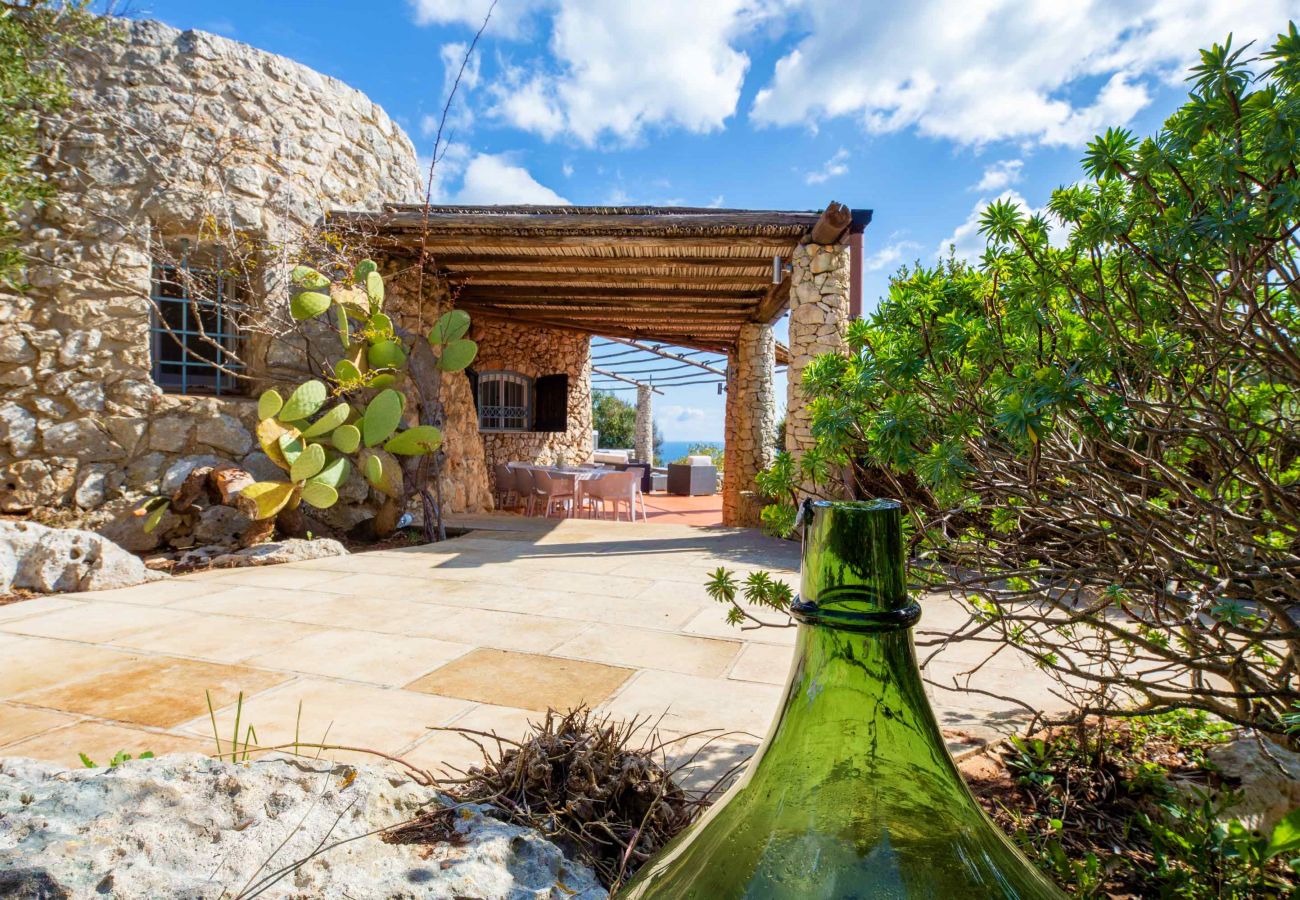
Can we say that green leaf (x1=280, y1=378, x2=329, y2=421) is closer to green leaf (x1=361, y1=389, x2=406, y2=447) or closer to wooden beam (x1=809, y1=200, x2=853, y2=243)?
green leaf (x1=361, y1=389, x2=406, y2=447)

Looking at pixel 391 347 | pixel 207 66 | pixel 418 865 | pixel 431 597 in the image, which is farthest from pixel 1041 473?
pixel 207 66

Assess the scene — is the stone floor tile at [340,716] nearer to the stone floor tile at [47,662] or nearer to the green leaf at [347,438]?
the stone floor tile at [47,662]

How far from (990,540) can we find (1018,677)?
1.26 metres

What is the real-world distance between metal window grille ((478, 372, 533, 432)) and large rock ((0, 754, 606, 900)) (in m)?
9.10

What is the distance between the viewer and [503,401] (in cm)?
1051

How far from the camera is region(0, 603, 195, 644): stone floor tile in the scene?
2914 mm

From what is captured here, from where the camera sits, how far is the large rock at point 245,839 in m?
0.84

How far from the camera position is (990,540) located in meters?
1.53

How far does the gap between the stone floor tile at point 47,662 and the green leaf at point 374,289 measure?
11.2 feet

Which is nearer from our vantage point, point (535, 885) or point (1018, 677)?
point (535, 885)

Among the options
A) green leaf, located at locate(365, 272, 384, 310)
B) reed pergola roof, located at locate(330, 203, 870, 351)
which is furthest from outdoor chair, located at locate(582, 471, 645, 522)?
green leaf, located at locate(365, 272, 384, 310)

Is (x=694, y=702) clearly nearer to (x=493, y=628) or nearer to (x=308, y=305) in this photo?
(x=493, y=628)

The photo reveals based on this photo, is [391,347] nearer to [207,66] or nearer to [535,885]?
[207,66]

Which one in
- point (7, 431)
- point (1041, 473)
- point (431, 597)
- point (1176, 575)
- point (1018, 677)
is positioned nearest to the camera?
point (1176, 575)
